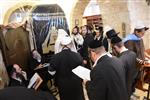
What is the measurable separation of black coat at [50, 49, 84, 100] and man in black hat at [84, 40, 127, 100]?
144cm

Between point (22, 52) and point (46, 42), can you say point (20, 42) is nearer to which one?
point (22, 52)

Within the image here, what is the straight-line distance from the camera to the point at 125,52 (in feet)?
14.4

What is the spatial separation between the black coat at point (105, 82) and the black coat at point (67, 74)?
1.50 m

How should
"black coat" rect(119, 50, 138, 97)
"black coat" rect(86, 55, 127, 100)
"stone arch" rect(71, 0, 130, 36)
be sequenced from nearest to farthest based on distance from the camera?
"black coat" rect(86, 55, 127, 100), "black coat" rect(119, 50, 138, 97), "stone arch" rect(71, 0, 130, 36)

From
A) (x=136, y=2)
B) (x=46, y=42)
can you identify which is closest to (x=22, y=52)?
(x=46, y=42)

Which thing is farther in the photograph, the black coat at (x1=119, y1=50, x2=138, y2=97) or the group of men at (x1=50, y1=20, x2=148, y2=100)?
the black coat at (x1=119, y1=50, x2=138, y2=97)

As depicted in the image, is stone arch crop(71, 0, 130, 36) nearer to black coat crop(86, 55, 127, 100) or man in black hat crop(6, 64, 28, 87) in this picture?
man in black hat crop(6, 64, 28, 87)

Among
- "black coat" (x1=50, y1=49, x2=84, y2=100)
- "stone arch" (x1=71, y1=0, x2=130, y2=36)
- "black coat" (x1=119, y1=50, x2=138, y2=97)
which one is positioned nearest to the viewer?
"black coat" (x1=119, y1=50, x2=138, y2=97)

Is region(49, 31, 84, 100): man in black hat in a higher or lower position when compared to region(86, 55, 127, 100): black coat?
lower

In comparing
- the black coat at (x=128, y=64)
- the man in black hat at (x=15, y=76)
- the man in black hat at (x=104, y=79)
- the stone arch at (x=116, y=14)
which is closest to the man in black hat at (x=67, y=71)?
the man in black hat at (x=15, y=76)

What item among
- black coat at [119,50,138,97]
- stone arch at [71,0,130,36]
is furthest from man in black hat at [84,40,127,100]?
stone arch at [71,0,130,36]

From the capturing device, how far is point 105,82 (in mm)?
3309

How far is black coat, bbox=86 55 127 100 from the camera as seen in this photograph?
3.31m

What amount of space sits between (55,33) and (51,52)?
17.1 inches
